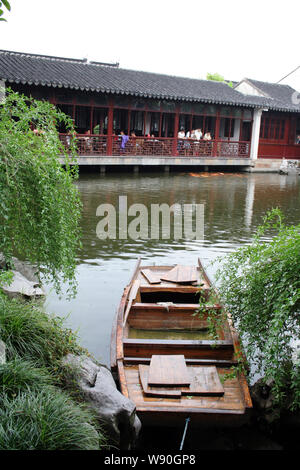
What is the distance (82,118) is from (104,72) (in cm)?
236

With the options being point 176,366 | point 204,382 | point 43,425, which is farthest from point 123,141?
point 43,425

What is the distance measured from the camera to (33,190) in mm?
4156

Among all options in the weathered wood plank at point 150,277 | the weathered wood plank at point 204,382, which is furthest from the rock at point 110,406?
the weathered wood plank at point 150,277

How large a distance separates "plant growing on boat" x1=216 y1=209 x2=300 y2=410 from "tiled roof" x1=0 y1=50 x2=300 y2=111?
1499 cm

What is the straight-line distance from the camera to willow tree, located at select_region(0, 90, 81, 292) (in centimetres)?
400

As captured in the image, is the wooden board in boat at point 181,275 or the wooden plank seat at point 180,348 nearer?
the wooden plank seat at point 180,348

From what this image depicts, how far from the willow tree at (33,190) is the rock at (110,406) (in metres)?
1.11

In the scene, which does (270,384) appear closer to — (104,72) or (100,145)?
(100,145)

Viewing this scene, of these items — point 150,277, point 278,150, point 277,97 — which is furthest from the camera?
point 277,97

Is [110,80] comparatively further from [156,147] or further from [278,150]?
[278,150]

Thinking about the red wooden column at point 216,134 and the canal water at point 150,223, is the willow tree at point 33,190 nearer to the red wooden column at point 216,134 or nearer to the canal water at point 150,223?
the canal water at point 150,223

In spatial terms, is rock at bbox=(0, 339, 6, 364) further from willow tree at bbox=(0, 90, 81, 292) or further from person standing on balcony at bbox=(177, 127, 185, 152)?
person standing on balcony at bbox=(177, 127, 185, 152)

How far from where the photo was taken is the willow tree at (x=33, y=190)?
400cm

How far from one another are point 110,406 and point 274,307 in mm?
1489
